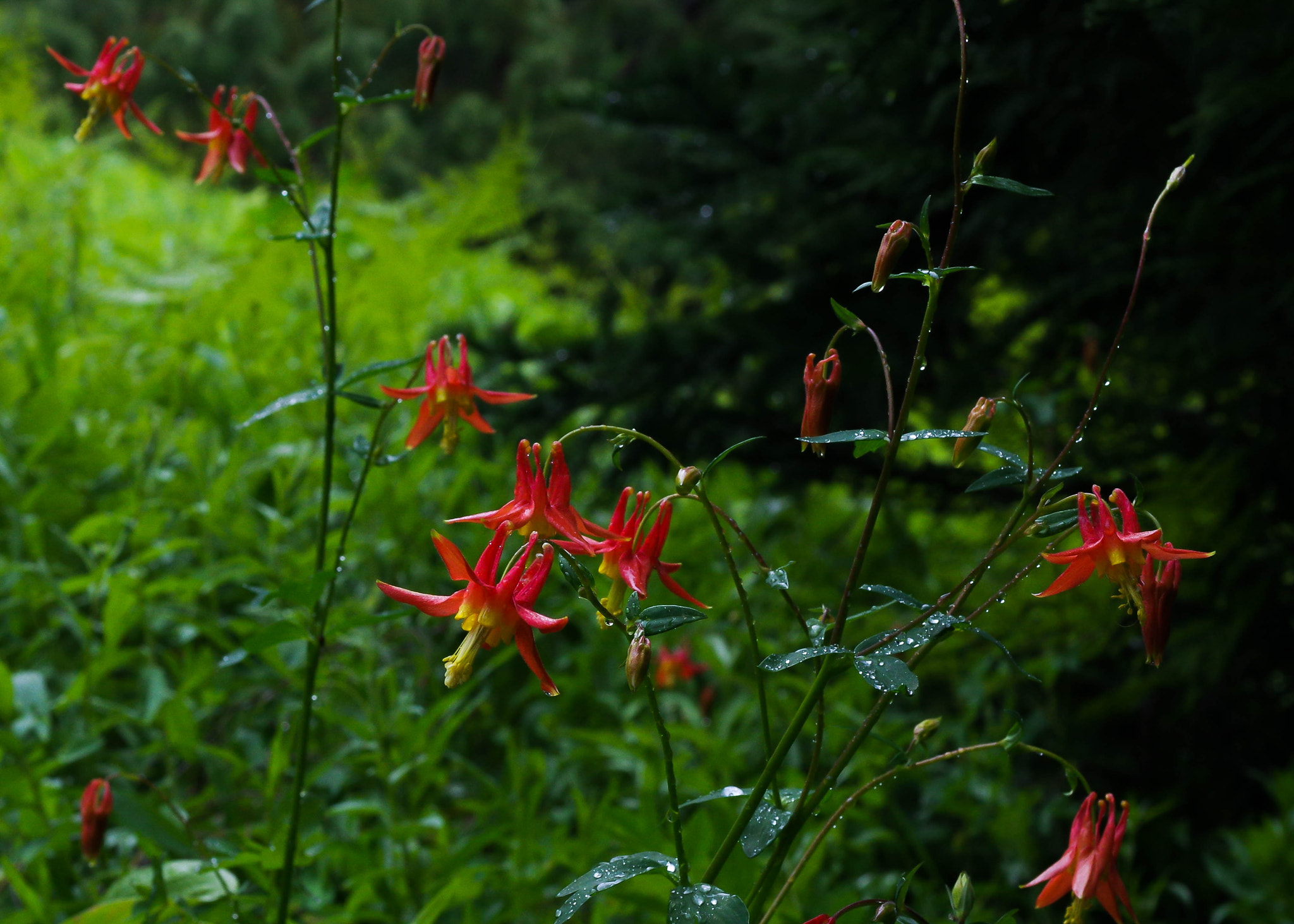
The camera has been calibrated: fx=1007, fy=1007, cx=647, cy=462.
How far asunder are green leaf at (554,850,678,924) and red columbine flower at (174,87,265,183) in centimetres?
76

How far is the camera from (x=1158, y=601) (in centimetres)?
62

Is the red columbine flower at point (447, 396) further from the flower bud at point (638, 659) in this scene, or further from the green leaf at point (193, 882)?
the green leaf at point (193, 882)

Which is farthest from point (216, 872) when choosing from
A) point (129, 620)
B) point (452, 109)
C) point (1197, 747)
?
point (452, 109)

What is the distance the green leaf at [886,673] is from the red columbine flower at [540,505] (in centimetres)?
19

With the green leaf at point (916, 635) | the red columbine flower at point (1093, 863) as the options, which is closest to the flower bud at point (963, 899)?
the red columbine flower at point (1093, 863)

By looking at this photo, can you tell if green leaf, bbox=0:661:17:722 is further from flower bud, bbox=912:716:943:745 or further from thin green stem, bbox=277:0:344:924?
flower bud, bbox=912:716:943:745

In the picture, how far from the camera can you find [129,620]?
1382mm

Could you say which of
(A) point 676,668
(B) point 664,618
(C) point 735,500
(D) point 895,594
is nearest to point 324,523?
(B) point 664,618

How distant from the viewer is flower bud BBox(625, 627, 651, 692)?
1.94ft

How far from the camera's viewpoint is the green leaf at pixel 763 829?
63 centimetres

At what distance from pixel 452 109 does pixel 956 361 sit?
5567 millimetres

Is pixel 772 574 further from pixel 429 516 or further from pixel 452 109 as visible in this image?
pixel 452 109

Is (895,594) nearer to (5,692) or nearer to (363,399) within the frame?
(363,399)

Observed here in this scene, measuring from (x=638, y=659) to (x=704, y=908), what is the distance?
5.7 inches
